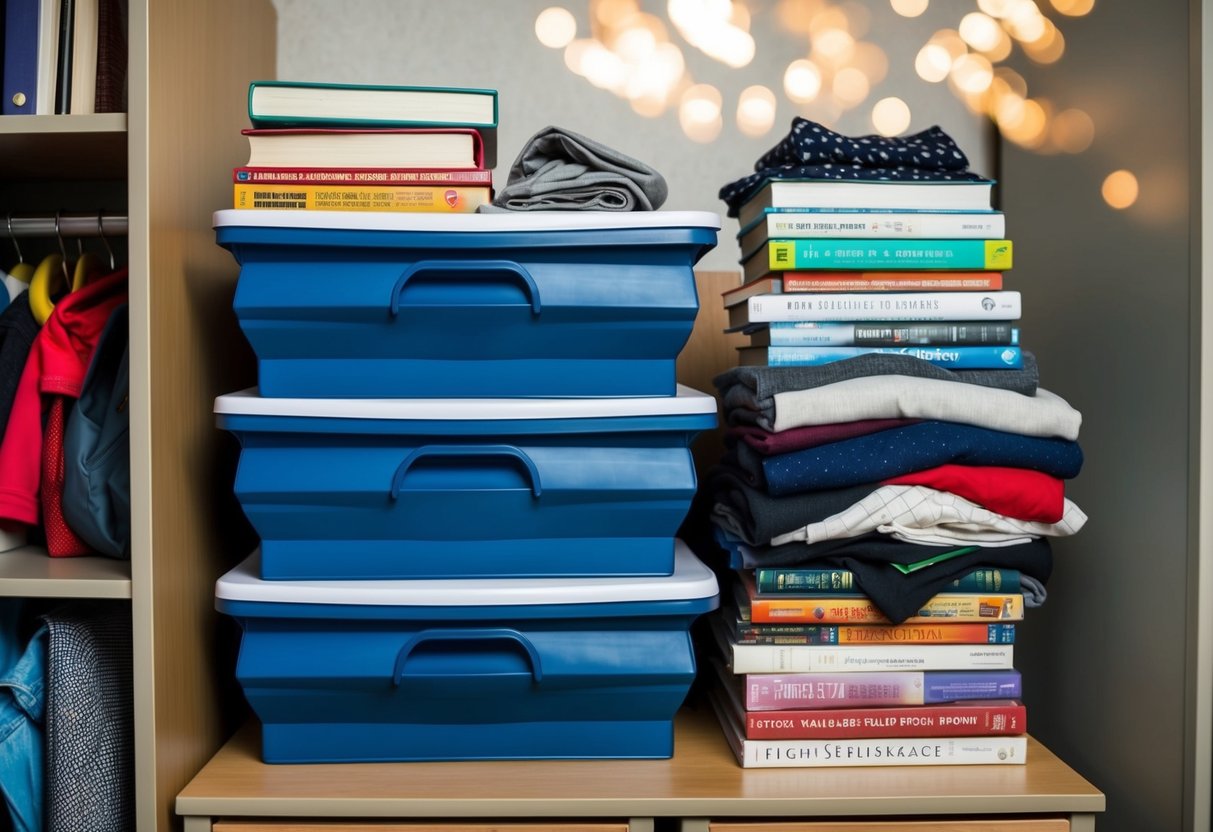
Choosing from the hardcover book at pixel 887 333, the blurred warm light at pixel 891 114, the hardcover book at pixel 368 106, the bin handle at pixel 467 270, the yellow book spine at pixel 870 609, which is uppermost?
the blurred warm light at pixel 891 114

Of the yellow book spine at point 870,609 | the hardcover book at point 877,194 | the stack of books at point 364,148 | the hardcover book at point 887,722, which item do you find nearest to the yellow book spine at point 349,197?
the stack of books at point 364,148

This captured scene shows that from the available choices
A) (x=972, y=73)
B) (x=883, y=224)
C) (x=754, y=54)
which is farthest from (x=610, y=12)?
(x=883, y=224)

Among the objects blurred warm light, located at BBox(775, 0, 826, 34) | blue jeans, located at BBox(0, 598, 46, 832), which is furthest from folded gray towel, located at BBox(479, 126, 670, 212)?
blue jeans, located at BBox(0, 598, 46, 832)

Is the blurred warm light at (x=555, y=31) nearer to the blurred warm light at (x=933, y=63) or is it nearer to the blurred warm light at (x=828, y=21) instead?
the blurred warm light at (x=828, y=21)

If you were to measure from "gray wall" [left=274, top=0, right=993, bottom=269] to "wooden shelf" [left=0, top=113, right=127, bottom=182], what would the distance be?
40 cm

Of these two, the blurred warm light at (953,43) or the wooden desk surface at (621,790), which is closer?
the wooden desk surface at (621,790)

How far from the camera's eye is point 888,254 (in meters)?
1.19

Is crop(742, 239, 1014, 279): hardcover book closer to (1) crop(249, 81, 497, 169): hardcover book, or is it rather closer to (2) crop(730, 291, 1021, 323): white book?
(2) crop(730, 291, 1021, 323): white book

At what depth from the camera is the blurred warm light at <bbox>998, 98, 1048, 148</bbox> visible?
148cm

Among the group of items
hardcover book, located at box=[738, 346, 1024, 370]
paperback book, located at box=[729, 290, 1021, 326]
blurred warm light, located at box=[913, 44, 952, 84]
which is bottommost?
hardcover book, located at box=[738, 346, 1024, 370]

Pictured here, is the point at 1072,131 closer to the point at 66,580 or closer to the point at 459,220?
the point at 459,220

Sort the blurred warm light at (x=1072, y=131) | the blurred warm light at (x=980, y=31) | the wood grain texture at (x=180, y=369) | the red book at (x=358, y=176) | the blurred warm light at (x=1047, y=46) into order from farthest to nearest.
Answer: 1. the blurred warm light at (x=980, y=31)
2. the blurred warm light at (x=1047, y=46)
3. the blurred warm light at (x=1072, y=131)
4. the red book at (x=358, y=176)
5. the wood grain texture at (x=180, y=369)

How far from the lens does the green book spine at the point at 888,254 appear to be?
1188 mm

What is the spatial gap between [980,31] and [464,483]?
1172mm
